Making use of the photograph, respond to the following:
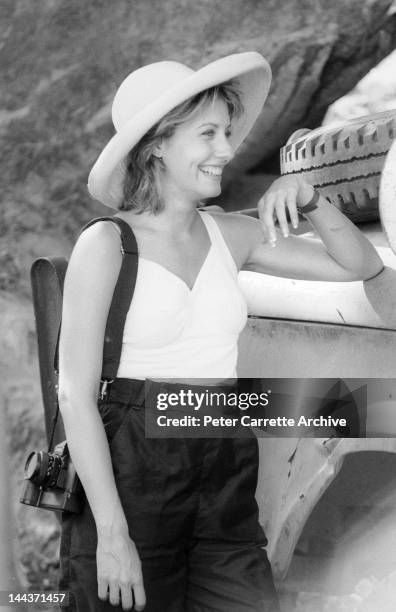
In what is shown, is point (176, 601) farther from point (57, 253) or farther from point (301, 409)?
point (57, 253)

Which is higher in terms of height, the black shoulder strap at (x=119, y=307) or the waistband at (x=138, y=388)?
the black shoulder strap at (x=119, y=307)

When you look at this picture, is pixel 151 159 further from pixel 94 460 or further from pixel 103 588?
pixel 103 588

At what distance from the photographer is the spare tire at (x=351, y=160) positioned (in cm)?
176

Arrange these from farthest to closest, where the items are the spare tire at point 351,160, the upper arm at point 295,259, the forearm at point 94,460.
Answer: the spare tire at point 351,160, the upper arm at point 295,259, the forearm at point 94,460

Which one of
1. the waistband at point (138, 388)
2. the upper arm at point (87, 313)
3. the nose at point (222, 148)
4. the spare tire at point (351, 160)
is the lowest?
the waistband at point (138, 388)

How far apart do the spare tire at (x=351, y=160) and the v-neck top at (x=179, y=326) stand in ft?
1.60

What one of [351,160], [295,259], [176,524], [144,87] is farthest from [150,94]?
[176,524]

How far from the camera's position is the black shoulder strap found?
136cm

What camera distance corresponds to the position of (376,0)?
3178mm

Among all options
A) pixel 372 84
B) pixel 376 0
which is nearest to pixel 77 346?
pixel 372 84

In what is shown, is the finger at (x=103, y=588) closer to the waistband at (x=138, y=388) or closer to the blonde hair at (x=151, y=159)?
the waistband at (x=138, y=388)

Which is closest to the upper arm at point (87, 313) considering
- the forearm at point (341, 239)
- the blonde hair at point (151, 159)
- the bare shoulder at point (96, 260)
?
the bare shoulder at point (96, 260)

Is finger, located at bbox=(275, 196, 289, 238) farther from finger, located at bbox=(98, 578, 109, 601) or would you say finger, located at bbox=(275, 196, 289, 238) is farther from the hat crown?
finger, located at bbox=(98, 578, 109, 601)

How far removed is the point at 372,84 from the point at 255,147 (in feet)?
1.52
